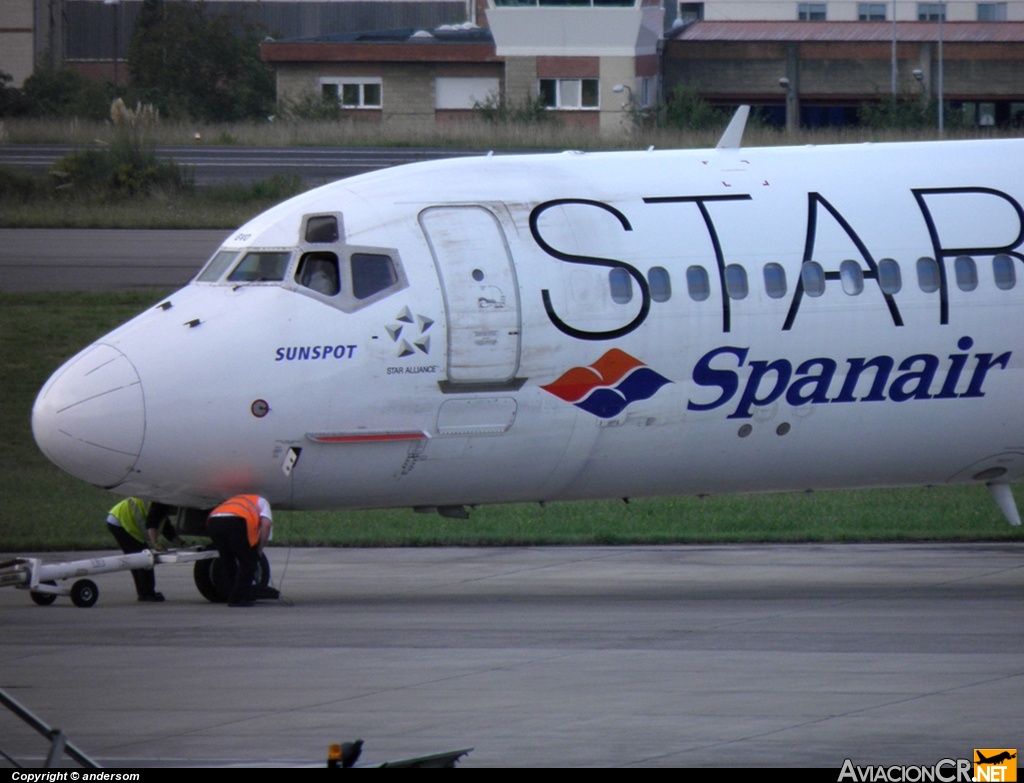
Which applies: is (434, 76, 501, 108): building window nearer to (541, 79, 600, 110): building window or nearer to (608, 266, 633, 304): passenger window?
(541, 79, 600, 110): building window

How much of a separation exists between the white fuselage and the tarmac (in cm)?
145

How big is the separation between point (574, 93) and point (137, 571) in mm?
57111

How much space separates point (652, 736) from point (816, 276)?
7.04 m

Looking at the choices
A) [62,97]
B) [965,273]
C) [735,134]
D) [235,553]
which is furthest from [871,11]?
[235,553]

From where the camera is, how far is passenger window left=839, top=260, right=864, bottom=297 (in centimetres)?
1731

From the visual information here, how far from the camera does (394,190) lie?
55.8 feet

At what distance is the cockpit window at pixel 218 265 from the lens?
55.3ft

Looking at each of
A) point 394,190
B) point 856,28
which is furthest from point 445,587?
point 856,28

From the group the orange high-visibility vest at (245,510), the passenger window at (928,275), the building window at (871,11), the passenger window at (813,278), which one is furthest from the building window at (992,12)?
the orange high-visibility vest at (245,510)

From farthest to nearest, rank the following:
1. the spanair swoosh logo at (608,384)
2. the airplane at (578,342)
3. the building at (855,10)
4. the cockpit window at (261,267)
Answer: the building at (855,10)
the spanair swoosh logo at (608,384)
the cockpit window at (261,267)
the airplane at (578,342)

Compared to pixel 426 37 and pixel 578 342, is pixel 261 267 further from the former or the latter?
pixel 426 37

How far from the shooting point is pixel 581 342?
16688 millimetres

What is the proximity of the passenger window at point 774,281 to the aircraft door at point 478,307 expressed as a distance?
105 inches

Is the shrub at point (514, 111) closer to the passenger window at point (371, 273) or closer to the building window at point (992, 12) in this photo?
the building window at point (992, 12)
